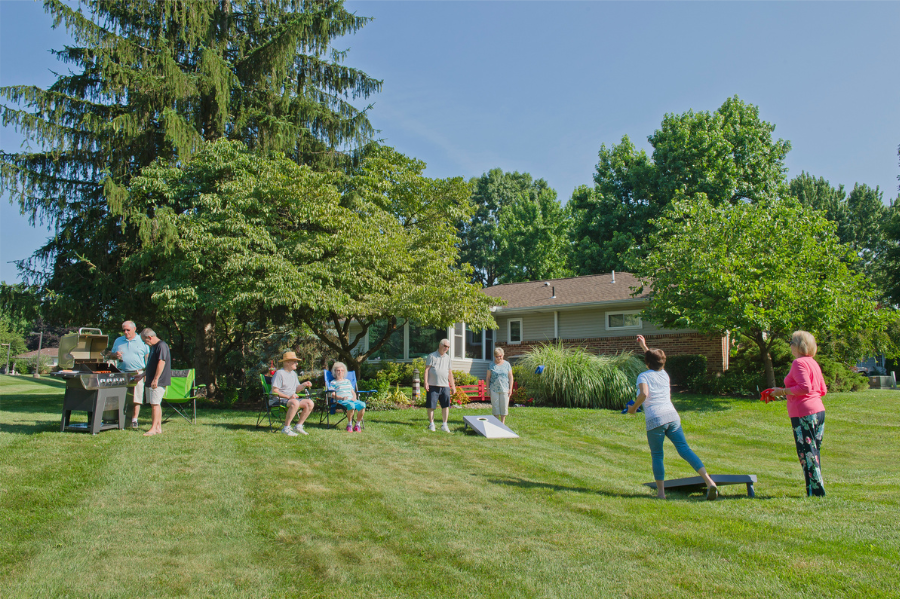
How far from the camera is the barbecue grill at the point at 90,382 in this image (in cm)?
851

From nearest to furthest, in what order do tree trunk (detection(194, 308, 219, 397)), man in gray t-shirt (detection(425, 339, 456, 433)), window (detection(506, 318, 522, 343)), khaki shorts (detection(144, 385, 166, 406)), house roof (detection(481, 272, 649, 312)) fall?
1. khaki shorts (detection(144, 385, 166, 406))
2. man in gray t-shirt (detection(425, 339, 456, 433))
3. tree trunk (detection(194, 308, 219, 397))
4. house roof (detection(481, 272, 649, 312))
5. window (detection(506, 318, 522, 343))

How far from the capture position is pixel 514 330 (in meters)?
23.8

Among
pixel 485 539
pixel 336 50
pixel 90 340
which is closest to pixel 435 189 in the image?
pixel 336 50

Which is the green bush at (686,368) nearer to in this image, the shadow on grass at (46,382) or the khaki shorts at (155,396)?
the khaki shorts at (155,396)

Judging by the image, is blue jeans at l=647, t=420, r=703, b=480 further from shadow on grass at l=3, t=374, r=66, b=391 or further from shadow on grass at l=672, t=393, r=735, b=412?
shadow on grass at l=3, t=374, r=66, b=391

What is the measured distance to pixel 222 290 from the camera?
47.2 feet

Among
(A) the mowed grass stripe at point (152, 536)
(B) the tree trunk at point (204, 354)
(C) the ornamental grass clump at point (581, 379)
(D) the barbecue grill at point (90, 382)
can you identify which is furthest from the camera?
(B) the tree trunk at point (204, 354)

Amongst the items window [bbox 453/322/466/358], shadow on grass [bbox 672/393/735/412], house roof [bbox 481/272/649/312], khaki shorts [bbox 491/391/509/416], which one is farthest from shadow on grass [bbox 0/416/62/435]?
house roof [bbox 481/272/649/312]

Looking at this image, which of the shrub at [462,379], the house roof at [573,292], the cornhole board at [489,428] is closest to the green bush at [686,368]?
the house roof at [573,292]

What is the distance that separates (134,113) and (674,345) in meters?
17.9

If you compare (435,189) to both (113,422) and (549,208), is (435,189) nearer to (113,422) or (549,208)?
(113,422)

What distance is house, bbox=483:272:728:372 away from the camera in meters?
20.3

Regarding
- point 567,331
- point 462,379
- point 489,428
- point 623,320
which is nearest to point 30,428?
point 489,428

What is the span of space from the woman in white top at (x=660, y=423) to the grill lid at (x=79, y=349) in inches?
308
